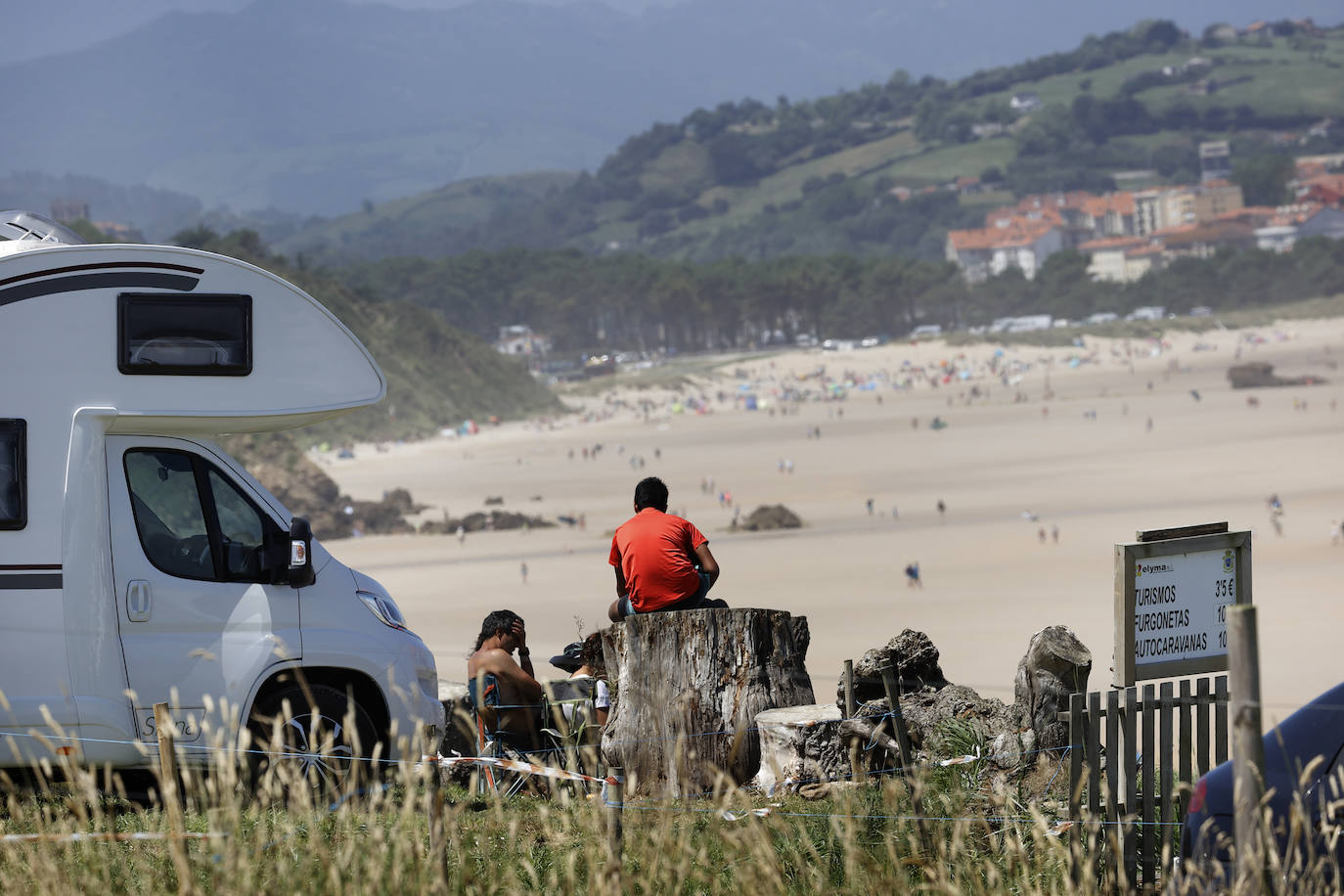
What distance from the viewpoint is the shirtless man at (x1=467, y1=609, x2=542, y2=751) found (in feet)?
22.5

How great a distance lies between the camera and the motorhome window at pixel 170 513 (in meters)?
6.09

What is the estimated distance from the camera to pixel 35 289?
5.87 m

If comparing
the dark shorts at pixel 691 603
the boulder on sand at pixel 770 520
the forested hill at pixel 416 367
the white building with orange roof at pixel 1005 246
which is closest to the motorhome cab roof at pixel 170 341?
the dark shorts at pixel 691 603

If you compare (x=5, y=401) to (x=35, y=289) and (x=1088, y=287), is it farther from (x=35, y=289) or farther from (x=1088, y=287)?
(x=1088, y=287)

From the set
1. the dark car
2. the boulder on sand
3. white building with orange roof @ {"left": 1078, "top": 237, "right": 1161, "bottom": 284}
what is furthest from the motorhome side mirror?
white building with orange roof @ {"left": 1078, "top": 237, "right": 1161, "bottom": 284}

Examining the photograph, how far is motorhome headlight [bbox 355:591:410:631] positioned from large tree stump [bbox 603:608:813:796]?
3.37 feet

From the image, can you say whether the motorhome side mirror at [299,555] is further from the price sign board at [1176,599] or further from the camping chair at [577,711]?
the price sign board at [1176,599]

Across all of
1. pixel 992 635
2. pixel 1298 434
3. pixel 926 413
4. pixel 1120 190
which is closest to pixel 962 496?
pixel 1298 434

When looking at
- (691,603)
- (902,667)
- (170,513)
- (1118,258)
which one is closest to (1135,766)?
(902,667)

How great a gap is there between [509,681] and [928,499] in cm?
2948

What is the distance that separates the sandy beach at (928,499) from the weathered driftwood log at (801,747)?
6640 millimetres

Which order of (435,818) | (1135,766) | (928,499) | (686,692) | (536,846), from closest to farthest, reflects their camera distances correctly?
(435,818)
(1135,766)
(536,846)
(686,692)
(928,499)

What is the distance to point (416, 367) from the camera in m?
77.9

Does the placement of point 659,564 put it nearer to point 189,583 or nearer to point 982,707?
point 982,707
